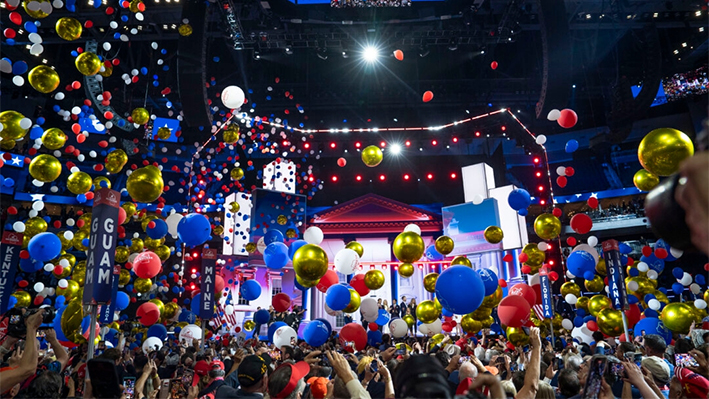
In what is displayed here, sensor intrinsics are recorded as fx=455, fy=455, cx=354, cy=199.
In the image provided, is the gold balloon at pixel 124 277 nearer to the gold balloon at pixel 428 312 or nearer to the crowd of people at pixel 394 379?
the crowd of people at pixel 394 379

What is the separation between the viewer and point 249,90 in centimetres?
1638

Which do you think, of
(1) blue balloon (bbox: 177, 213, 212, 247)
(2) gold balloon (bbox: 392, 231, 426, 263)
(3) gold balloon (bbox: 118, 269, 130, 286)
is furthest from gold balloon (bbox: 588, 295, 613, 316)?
(3) gold balloon (bbox: 118, 269, 130, 286)

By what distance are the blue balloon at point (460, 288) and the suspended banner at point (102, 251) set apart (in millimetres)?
4080

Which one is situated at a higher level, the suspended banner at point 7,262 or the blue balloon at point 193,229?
the blue balloon at point 193,229

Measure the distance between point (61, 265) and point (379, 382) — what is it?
28.0 feet

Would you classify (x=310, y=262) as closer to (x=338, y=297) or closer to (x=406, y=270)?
(x=338, y=297)

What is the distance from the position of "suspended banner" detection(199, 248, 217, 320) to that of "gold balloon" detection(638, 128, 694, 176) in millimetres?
7047

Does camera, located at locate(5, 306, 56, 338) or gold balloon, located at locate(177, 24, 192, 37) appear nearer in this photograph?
camera, located at locate(5, 306, 56, 338)

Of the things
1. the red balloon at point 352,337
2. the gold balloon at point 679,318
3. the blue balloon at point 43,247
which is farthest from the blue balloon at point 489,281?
the blue balloon at point 43,247

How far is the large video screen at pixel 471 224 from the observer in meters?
20.0

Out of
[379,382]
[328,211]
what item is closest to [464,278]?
[379,382]

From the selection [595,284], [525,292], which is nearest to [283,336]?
[525,292]

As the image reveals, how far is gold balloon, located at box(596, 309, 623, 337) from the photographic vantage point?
8312mm

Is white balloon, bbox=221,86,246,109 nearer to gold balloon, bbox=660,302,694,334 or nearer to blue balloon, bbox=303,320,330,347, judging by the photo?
blue balloon, bbox=303,320,330,347
